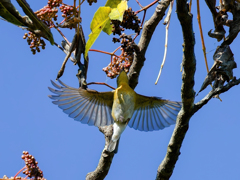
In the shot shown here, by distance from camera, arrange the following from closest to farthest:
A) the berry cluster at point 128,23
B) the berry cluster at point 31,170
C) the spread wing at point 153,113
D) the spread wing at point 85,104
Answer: the berry cluster at point 128,23 → the berry cluster at point 31,170 → the spread wing at point 85,104 → the spread wing at point 153,113

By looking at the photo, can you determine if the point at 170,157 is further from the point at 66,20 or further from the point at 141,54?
the point at 66,20

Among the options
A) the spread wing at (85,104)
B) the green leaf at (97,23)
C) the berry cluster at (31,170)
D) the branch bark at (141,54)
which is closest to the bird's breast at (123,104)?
the spread wing at (85,104)

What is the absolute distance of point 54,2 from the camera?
254cm

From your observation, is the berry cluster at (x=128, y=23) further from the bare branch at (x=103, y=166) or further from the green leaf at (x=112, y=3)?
the bare branch at (x=103, y=166)

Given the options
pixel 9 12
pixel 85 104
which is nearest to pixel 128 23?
pixel 9 12

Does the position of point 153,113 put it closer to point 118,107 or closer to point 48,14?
point 118,107

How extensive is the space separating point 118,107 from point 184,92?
1.46 metres

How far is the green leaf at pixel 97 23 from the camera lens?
76.4 inches

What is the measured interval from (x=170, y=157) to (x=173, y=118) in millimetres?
1323

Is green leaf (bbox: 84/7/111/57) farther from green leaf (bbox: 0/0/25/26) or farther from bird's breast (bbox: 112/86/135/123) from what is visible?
bird's breast (bbox: 112/86/135/123)

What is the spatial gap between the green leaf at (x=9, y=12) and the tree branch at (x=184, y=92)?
98cm

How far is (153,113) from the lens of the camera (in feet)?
12.8

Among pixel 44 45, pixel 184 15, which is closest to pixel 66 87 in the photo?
pixel 44 45

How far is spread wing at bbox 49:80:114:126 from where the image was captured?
3.40 metres
